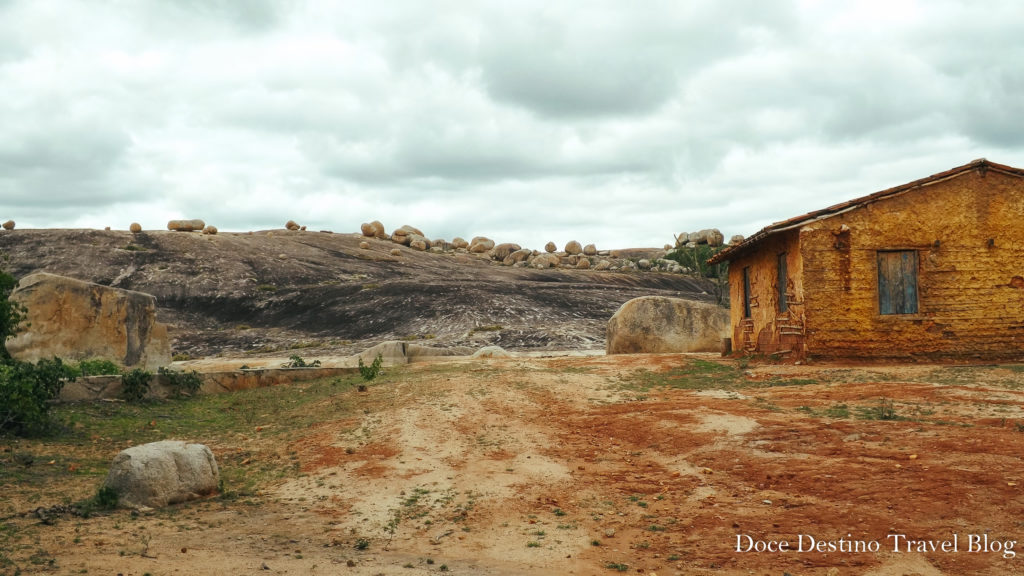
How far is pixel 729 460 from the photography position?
7891 millimetres

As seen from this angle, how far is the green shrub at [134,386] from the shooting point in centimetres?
1270

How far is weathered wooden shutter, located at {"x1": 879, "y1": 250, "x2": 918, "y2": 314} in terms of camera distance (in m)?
15.2

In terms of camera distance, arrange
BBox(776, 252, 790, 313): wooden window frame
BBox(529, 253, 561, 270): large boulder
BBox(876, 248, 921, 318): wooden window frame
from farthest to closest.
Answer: BBox(529, 253, 561, 270): large boulder
BBox(776, 252, 790, 313): wooden window frame
BBox(876, 248, 921, 318): wooden window frame

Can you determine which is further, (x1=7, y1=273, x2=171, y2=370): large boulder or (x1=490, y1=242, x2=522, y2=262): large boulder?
(x1=490, y1=242, x2=522, y2=262): large boulder

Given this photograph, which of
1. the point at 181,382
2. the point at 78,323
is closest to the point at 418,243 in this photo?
the point at 78,323

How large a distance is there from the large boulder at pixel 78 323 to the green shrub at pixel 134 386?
14.5ft

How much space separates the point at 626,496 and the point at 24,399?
24.2 ft

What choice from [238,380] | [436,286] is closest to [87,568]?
[238,380]

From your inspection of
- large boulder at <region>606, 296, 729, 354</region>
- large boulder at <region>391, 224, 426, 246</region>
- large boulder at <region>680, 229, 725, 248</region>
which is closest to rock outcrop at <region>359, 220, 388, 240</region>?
large boulder at <region>391, 224, 426, 246</region>

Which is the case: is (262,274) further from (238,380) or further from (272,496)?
(272,496)

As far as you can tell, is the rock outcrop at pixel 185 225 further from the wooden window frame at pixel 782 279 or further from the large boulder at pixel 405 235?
the wooden window frame at pixel 782 279

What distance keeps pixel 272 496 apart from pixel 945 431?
22.0ft

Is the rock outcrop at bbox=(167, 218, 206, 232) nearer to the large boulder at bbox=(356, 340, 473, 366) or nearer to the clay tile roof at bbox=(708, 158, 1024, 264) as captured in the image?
the large boulder at bbox=(356, 340, 473, 366)

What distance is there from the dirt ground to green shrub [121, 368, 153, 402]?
3127 mm
